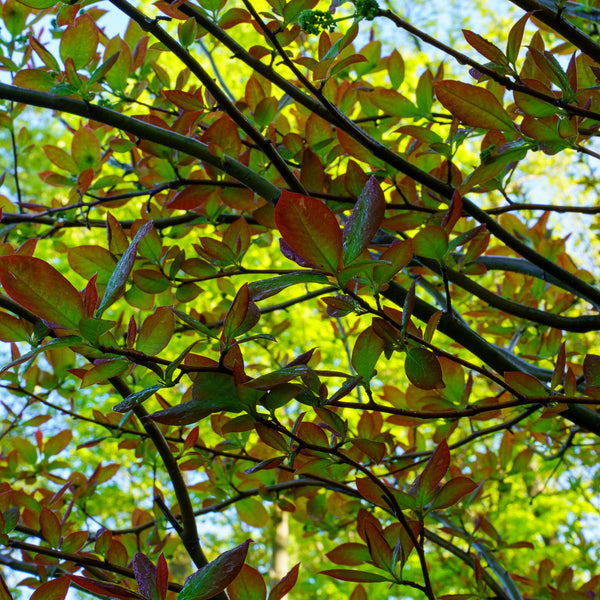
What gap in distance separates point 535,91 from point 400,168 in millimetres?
283

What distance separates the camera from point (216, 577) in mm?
580

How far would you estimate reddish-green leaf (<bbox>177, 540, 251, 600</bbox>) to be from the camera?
22.6 inches

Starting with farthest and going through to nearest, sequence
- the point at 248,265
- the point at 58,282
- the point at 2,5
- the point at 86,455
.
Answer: the point at 86,455
the point at 248,265
the point at 2,5
the point at 58,282

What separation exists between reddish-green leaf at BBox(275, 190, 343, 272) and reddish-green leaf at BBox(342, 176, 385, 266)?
19 mm

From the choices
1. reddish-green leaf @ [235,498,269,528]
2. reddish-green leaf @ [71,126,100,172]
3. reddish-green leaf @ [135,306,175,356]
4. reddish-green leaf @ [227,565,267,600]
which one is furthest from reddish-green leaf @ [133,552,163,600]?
reddish-green leaf @ [71,126,100,172]

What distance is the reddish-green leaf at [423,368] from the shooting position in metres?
0.69

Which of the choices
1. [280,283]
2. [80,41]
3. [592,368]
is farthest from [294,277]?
[80,41]

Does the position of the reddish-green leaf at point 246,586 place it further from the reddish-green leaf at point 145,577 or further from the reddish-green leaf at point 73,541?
the reddish-green leaf at point 73,541

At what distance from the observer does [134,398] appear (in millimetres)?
612

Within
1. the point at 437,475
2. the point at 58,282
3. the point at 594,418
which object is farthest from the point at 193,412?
the point at 594,418

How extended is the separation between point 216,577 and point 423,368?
32 centimetres

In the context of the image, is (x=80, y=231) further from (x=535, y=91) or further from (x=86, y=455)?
(x=535, y=91)

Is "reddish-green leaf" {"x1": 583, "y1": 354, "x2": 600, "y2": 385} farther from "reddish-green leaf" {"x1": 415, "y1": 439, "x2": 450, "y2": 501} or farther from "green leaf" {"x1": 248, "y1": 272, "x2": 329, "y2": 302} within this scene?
"green leaf" {"x1": 248, "y1": 272, "x2": 329, "y2": 302}

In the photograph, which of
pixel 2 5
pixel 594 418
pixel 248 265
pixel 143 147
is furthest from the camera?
pixel 248 265
